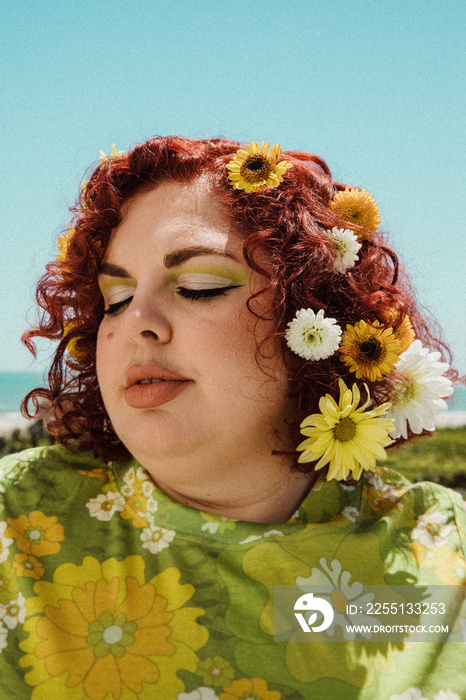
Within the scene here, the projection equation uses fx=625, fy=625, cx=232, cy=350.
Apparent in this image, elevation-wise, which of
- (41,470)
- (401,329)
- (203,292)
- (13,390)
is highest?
(203,292)

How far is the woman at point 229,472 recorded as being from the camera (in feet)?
6.11

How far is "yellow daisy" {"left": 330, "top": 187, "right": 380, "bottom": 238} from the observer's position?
7.84ft

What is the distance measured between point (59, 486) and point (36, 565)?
12.6 inches

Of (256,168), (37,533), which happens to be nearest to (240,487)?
(37,533)

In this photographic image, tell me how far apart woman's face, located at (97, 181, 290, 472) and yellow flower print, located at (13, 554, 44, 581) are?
0.47m

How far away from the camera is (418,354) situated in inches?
89.9

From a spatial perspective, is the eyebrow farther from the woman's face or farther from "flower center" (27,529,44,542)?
"flower center" (27,529,44,542)

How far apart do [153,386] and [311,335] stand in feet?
1.78

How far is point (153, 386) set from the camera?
1.96 meters

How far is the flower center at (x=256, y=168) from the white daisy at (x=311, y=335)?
0.50 m

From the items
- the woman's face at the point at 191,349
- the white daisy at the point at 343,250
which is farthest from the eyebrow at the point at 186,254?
the white daisy at the point at 343,250

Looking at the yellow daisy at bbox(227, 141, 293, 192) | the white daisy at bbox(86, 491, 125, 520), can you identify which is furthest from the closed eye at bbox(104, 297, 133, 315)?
the white daisy at bbox(86, 491, 125, 520)

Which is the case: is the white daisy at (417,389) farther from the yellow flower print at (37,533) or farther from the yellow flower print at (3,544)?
the yellow flower print at (3,544)

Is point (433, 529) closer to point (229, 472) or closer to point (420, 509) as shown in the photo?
point (420, 509)
